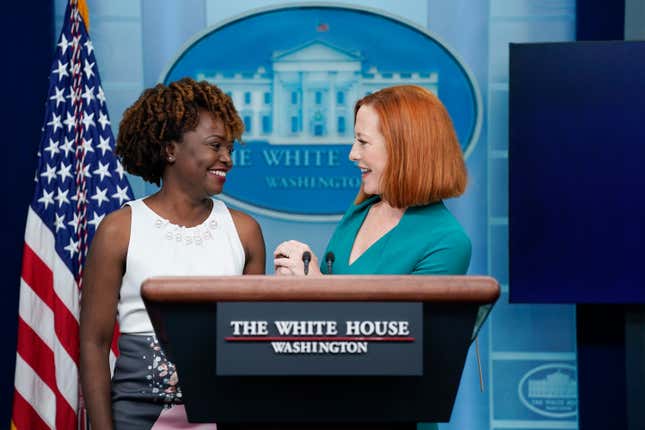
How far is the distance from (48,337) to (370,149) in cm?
177

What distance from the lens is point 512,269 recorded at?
3092 millimetres

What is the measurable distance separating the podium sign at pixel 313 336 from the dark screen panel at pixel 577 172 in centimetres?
208

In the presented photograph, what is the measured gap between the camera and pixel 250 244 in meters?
1.89

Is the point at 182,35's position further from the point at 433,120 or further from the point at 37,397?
the point at 433,120

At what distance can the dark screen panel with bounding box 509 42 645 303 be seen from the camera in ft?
9.87

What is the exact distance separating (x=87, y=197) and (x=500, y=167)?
1.70m

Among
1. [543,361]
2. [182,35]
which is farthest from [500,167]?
[182,35]

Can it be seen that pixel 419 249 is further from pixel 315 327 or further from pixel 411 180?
pixel 315 327

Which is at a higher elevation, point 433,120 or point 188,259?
A: point 433,120

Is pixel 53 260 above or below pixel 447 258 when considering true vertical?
below

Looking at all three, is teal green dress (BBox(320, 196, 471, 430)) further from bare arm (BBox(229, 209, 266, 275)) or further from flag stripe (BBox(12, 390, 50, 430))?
flag stripe (BBox(12, 390, 50, 430))

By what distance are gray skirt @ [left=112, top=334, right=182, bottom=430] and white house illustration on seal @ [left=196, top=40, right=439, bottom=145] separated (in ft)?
6.28

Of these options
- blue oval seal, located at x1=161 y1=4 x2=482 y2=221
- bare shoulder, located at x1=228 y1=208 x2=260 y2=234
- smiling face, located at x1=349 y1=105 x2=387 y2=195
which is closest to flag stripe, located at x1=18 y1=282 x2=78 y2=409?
blue oval seal, located at x1=161 y1=4 x2=482 y2=221

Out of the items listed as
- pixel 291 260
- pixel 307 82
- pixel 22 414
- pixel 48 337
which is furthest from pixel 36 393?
pixel 291 260
